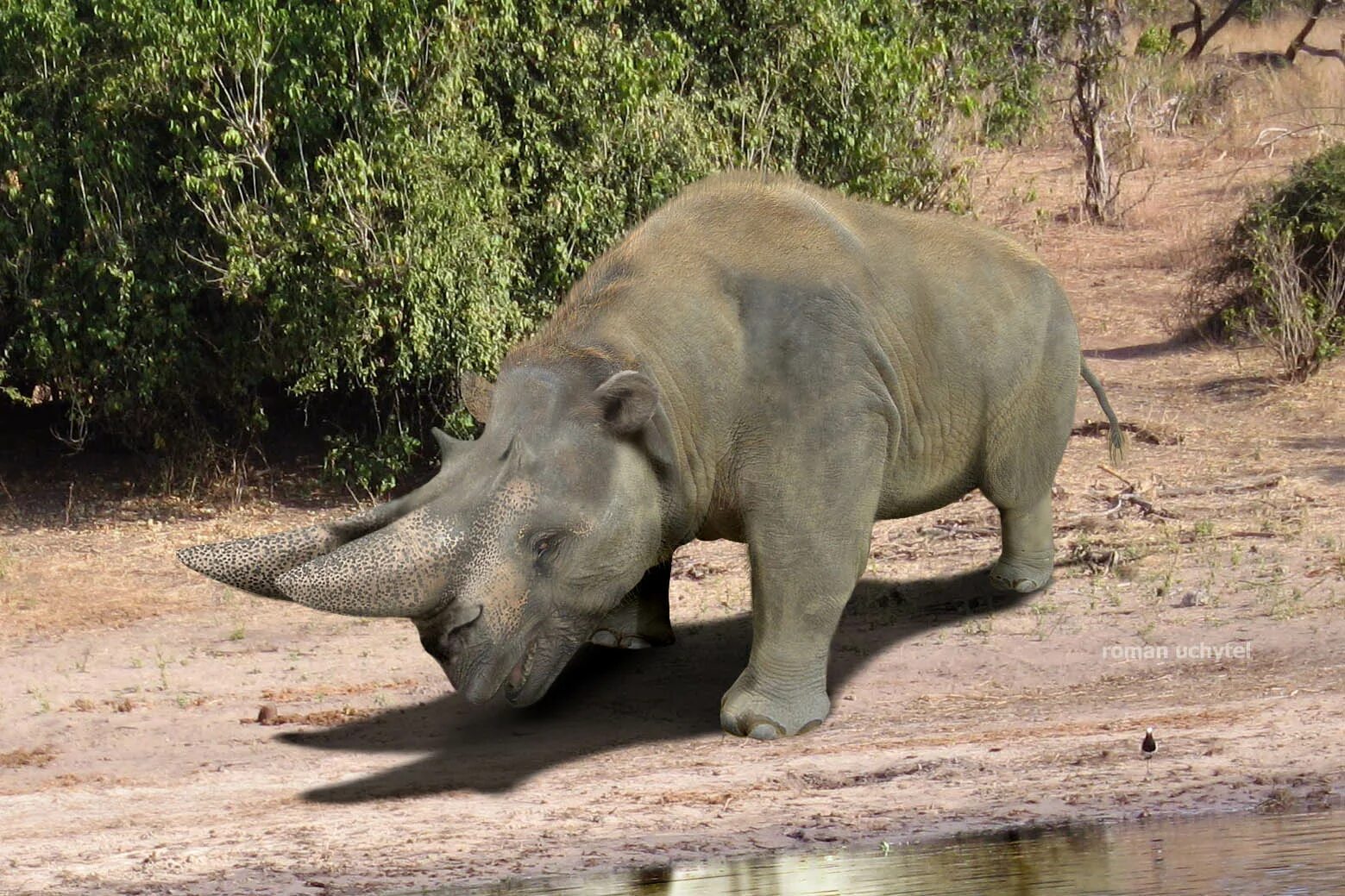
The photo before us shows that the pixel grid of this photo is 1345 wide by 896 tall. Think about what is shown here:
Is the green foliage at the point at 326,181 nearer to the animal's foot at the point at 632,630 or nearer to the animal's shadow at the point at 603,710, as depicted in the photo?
the animal's shadow at the point at 603,710

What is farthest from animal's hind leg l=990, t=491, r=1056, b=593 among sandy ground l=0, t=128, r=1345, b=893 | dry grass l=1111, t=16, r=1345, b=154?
dry grass l=1111, t=16, r=1345, b=154

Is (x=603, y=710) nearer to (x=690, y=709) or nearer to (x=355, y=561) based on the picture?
(x=690, y=709)

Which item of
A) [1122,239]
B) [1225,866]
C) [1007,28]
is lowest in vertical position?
[1122,239]

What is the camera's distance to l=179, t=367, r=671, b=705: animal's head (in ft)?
23.3

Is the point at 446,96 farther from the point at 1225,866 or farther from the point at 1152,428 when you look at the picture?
the point at 1225,866

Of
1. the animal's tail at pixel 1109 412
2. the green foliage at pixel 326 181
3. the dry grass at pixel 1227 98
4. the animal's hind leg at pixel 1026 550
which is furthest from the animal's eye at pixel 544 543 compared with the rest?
the dry grass at pixel 1227 98

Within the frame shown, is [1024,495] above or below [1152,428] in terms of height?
above

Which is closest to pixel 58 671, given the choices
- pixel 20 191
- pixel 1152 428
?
pixel 20 191

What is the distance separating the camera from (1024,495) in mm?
9734

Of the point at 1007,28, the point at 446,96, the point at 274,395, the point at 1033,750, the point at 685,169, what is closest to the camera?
the point at 1033,750

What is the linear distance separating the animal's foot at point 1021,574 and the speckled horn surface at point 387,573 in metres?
3.67

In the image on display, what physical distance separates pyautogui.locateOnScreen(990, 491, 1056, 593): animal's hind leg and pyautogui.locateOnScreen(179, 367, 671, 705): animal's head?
2500 millimetres

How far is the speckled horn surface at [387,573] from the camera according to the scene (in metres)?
6.95

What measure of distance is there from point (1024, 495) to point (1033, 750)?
202 centimetres
